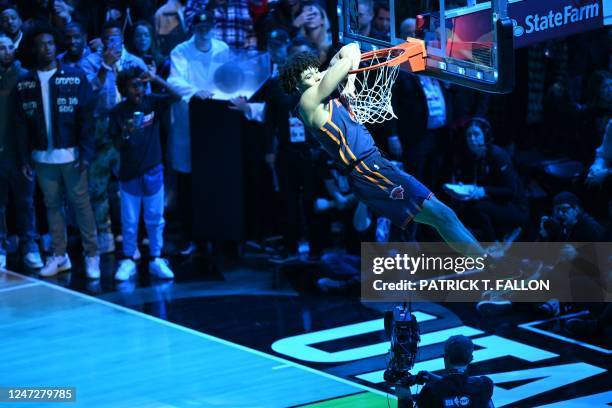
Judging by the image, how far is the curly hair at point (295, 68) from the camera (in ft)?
24.4

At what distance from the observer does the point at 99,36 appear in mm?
12078

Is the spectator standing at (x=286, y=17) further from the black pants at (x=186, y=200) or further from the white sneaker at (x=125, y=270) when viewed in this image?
the white sneaker at (x=125, y=270)

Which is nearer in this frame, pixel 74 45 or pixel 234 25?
pixel 74 45

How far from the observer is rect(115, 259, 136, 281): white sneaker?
36.3 feet

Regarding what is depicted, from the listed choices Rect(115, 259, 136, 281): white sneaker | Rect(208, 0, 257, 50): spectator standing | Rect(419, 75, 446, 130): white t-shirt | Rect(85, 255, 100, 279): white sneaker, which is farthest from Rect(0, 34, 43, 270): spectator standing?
Rect(419, 75, 446, 130): white t-shirt

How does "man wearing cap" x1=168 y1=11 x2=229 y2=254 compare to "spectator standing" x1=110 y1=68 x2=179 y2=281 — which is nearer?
"spectator standing" x1=110 y1=68 x2=179 y2=281

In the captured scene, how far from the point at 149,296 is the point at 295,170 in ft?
7.16

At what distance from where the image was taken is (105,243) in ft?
39.4

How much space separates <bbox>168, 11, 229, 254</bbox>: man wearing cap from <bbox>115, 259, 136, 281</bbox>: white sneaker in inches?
57.6

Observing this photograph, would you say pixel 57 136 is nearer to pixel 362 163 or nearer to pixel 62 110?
pixel 62 110

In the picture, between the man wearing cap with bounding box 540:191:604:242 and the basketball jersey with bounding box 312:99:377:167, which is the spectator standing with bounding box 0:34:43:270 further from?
the man wearing cap with bounding box 540:191:604:242

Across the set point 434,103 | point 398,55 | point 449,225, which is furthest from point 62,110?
point 449,225

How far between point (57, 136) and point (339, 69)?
465cm

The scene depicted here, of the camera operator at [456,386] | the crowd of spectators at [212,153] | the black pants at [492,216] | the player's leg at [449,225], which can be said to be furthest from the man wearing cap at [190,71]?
the camera operator at [456,386]
